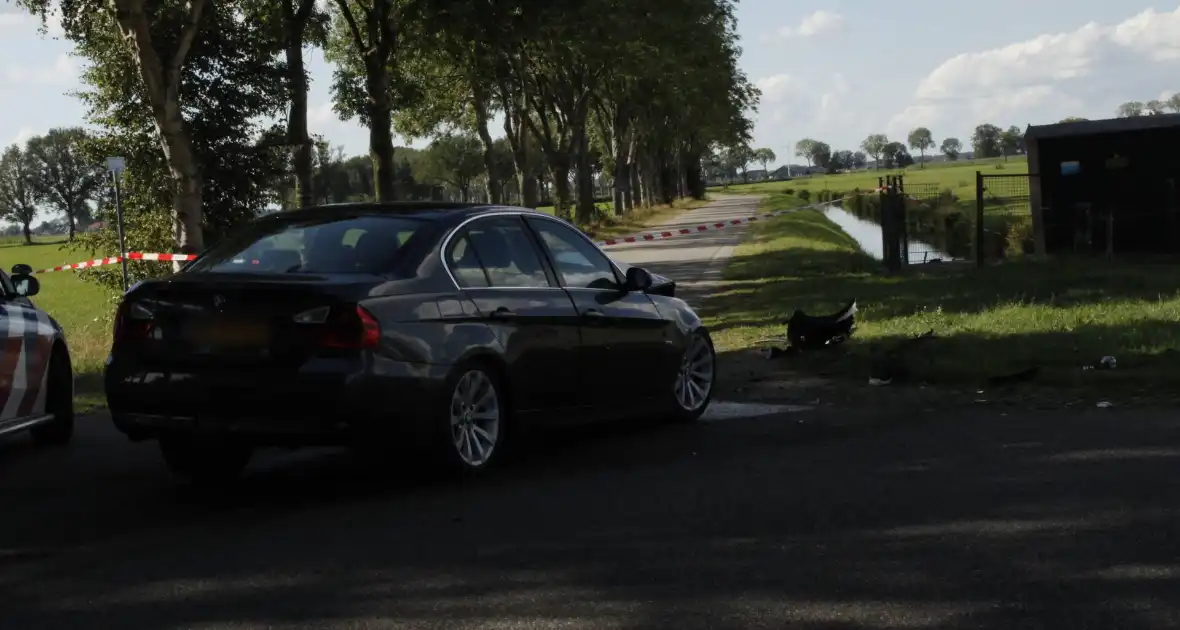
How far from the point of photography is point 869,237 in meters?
52.9

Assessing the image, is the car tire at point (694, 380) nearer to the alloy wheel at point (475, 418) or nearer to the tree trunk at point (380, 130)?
the alloy wheel at point (475, 418)

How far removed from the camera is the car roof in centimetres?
783

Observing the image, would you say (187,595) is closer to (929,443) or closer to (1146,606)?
(1146,606)

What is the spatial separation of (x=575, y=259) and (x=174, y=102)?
11234 mm

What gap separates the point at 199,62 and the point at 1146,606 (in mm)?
27141

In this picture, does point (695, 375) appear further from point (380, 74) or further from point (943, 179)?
point (943, 179)

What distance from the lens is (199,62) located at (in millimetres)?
29250

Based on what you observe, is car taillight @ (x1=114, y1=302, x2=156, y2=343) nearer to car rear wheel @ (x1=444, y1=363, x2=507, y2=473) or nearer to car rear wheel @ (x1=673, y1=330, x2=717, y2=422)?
car rear wheel @ (x1=444, y1=363, x2=507, y2=473)

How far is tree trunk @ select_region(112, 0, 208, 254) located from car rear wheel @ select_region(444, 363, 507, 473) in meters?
11.8

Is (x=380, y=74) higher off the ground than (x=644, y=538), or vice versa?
(x=380, y=74)

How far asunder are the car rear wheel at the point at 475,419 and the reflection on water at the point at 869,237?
18362 millimetres

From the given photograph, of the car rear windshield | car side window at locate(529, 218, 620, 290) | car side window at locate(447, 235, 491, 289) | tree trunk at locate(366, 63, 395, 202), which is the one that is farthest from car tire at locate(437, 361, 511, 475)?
tree trunk at locate(366, 63, 395, 202)

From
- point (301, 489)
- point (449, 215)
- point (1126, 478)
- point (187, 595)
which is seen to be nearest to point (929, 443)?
point (1126, 478)

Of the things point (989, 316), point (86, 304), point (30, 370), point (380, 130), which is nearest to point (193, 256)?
point (30, 370)
